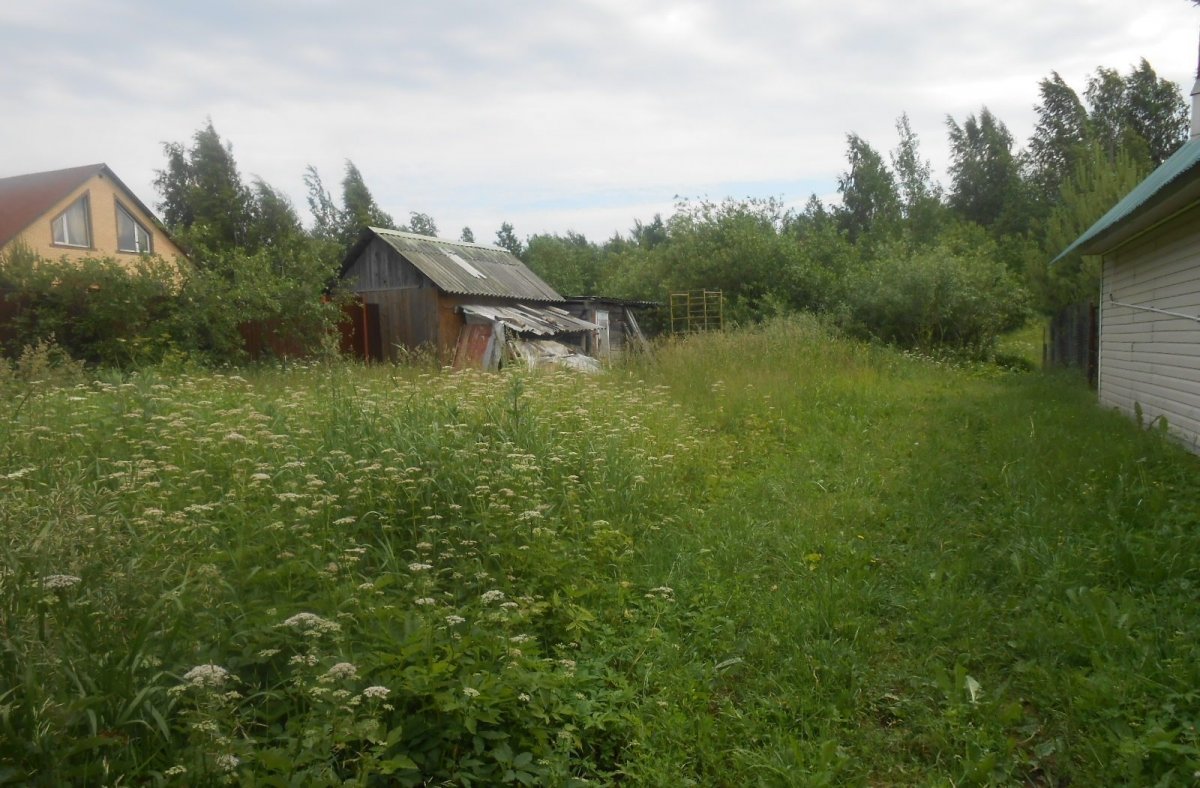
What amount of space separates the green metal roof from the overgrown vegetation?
2233 mm

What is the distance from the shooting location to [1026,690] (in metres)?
3.16

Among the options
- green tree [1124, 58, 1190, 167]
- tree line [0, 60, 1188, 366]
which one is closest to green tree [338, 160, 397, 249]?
tree line [0, 60, 1188, 366]

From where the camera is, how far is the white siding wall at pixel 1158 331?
23.4 feet

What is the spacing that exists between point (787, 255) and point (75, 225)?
21.3m

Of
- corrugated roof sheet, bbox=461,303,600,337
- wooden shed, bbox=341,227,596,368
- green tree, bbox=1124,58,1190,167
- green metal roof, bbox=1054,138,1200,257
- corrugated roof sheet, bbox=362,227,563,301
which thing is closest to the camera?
green metal roof, bbox=1054,138,1200,257

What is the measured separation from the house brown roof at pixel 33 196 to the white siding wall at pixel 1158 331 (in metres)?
15.7

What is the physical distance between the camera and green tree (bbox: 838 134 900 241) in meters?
46.2

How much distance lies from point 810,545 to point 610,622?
1.67 metres

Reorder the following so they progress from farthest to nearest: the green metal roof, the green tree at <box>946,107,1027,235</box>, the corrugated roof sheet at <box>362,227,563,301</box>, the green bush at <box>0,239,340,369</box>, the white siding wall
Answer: the green tree at <box>946,107,1027,235</box>, the corrugated roof sheet at <box>362,227,563,301</box>, the green bush at <box>0,239,340,369</box>, the white siding wall, the green metal roof

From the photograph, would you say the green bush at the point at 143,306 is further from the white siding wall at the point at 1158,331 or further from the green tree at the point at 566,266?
the green tree at the point at 566,266

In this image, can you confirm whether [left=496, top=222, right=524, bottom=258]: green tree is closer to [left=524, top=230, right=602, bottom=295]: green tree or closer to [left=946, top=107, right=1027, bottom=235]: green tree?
[left=524, top=230, right=602, bottom=295]: green tree

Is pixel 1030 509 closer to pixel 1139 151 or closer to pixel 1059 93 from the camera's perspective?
pixel 1139 151

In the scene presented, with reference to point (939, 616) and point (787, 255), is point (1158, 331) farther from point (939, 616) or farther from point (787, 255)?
point (787, 255)

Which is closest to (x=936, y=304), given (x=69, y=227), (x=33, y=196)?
(x=33, y=196)
